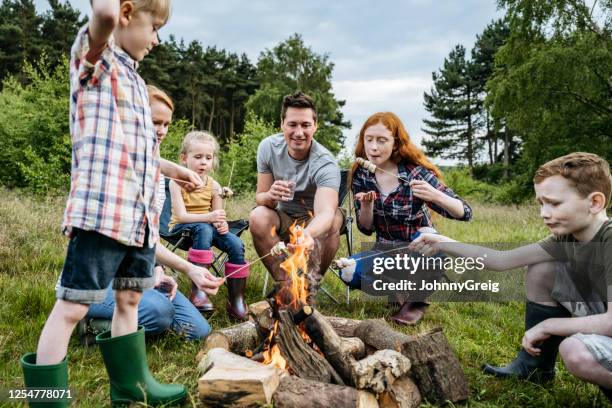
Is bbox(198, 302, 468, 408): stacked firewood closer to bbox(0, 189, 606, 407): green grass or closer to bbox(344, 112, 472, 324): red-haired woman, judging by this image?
bbox(0, 189, 606, 407): green grass

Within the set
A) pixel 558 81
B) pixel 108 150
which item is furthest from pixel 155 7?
pixel 558 81

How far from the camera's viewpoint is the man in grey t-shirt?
147 inches

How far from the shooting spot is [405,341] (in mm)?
2521

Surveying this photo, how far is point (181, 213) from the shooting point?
153 inches

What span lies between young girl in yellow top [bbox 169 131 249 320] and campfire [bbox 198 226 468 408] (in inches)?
35.2

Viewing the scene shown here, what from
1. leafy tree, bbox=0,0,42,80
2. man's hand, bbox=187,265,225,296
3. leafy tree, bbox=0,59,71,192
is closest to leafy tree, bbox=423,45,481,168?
leafy tree, bbox=0,0,42,80

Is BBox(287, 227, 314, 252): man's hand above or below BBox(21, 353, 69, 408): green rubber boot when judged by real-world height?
above

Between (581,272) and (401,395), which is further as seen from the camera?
(581,272)

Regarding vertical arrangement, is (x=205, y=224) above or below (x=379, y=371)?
above

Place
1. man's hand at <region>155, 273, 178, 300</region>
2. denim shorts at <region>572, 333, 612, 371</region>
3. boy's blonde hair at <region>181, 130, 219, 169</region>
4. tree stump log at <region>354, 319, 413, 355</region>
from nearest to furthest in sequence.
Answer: denim shorts at <region>572, 333, 612, 371</region>
tree stump log at <region>354, 319, 413, 355</region>
man's hand at <region>155, 273, 178, 300</region>
boy's blonde hair at <region>181, 130, 219, 169</region>

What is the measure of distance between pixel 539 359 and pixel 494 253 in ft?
1.93

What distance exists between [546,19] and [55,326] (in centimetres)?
1515

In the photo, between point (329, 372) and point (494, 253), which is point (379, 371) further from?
point (494, 253)

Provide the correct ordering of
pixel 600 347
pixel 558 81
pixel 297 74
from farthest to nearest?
pixel 297 74
pixel 558 81
pixel 600 347
